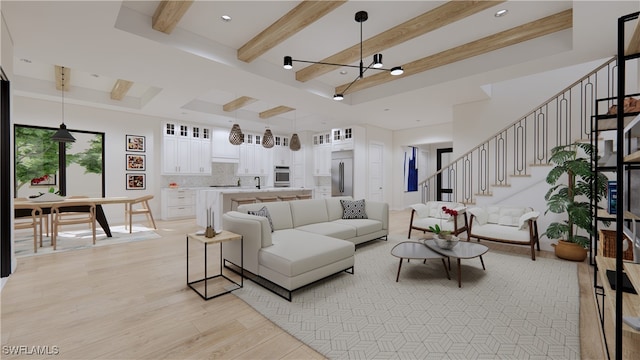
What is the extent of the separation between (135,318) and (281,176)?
294 inches

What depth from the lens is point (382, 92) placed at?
525cm

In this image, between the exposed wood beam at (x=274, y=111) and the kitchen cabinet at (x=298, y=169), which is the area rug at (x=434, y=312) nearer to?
the exposed wood beam at (x=274, y=111)

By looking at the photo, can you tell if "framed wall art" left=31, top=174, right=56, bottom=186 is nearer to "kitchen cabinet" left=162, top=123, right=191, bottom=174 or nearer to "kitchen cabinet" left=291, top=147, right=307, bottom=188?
"kitchen cabinet" left=162, top=123, right=191, bottom=174

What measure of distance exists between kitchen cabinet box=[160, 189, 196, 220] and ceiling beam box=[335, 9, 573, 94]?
550cm

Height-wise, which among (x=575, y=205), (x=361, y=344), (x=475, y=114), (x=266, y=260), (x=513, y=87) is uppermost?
(x=513, y=87)

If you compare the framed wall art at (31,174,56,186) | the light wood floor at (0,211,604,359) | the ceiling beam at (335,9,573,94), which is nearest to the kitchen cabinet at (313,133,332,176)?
the ceiling beam at (335,9,573,94)

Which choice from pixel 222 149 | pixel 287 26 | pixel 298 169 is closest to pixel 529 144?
pixel 287 26

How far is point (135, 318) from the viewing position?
2.29 metres

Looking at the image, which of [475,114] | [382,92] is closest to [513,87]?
[475,114]

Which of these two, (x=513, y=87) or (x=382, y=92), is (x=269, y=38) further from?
(x=513, y=87)

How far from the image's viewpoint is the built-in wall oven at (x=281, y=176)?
9.53 metres

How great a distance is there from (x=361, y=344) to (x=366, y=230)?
2.49m

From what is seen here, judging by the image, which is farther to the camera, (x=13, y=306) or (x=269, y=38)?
(x=269, y=38)

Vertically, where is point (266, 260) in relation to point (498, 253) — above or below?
above
